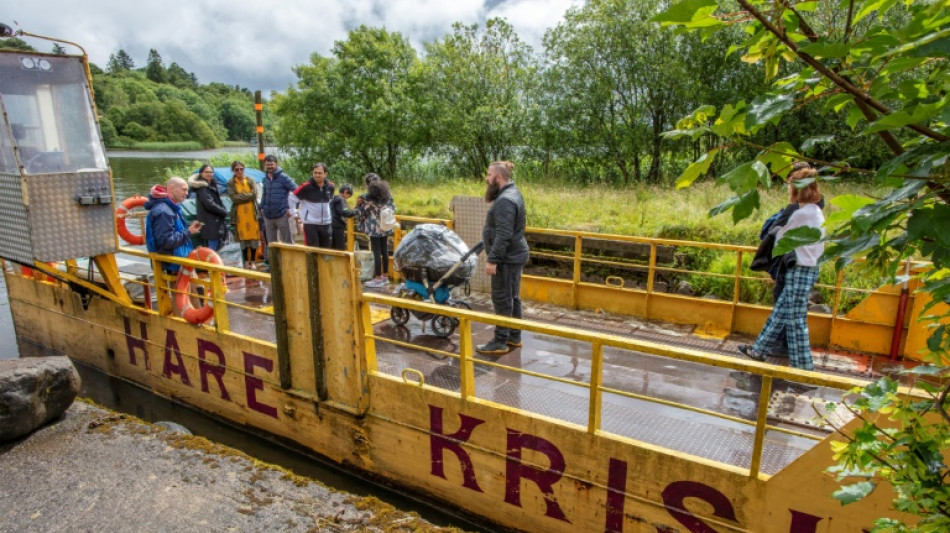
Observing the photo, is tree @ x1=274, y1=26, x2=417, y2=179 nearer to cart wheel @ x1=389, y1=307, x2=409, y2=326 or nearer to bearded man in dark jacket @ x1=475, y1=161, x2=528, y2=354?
cart wheel @ x1=389, y1=307, x2=409, y2=326

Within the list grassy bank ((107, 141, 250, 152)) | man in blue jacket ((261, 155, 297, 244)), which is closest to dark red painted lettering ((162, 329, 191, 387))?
man in blue jacket ((261, 155, 297, 244))

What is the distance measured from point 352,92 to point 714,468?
2305cm

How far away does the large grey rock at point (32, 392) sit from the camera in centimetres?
515

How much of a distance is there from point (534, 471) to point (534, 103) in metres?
17.9

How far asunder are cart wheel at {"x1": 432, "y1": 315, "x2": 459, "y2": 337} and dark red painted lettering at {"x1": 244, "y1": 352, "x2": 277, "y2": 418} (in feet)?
6.41

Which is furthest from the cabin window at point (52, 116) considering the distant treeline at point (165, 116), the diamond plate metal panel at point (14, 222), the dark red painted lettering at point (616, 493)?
the distant treeline at point (165, 116)

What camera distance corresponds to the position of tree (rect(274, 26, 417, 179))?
23.6m

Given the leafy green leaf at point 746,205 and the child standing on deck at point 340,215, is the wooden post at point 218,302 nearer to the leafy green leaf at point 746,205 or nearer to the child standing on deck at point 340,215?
the child standing on deck at point 340,215

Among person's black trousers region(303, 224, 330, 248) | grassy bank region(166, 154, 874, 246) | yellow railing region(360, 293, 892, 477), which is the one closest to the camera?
yellow railing region(360, 293, 892, 477)

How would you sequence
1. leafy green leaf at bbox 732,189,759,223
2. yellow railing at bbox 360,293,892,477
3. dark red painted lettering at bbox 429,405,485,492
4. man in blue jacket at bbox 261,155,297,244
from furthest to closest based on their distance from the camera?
man in blue jacket at bbox 261,155,297,244 → dark red painted lettering at bbox 429,405,485,492 → yellow railing at bbox 360,293,892,477 → leafy green leaf at bbox 732,189,759,223

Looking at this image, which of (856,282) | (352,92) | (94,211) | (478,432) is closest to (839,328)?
(856,282)

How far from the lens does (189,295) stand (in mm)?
6293

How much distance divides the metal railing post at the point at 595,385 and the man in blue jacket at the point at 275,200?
665cm

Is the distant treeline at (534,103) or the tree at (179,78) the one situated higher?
the tree at (179,78)
